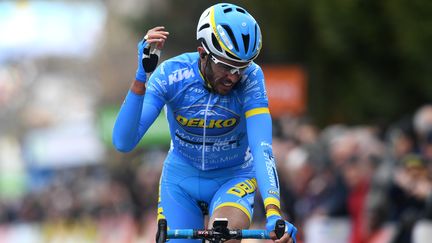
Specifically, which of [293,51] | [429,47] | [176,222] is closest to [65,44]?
[293,51]

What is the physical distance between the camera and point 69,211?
3059cm

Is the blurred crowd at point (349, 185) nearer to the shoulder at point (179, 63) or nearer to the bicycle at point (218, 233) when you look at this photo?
the shoulder at point (179, 63)

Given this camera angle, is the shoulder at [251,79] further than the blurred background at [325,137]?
No

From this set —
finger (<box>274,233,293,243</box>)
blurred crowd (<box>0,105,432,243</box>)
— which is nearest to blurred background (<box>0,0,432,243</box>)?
blurred crowd (<box>0,105,432,243</box>)

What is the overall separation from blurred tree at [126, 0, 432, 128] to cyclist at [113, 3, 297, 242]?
9.81 metres

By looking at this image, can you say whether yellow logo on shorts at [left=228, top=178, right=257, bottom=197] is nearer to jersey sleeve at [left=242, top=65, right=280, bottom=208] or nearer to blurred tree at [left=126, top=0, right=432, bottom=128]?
jersey sleeve at [left=242, top=65, right=280, bottom=208]

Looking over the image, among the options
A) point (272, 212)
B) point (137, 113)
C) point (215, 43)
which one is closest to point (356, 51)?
point (215, 43)

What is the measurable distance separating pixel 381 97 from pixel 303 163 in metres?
8.07

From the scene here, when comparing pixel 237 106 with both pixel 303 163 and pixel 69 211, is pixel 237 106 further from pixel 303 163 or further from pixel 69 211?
pixel 69 211

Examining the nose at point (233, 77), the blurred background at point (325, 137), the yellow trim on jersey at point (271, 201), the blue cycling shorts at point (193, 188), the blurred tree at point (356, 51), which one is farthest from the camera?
the blurred tree at point (356, 51)

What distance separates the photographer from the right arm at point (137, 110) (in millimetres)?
8289

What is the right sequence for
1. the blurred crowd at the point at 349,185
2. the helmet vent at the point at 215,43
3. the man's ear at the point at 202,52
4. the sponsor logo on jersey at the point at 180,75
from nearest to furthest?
1. the helmet vent at the point at 215,43
2. the man's ear at the point at 202,52
3. the sponsor logo on jersey at the point at 180,75
4. the blurred crowd at the point at 349,185

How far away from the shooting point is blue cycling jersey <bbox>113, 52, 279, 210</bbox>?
8461 mm

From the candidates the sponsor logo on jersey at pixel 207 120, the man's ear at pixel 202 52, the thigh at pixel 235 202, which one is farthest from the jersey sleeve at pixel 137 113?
the thigh at pixel 235 202
